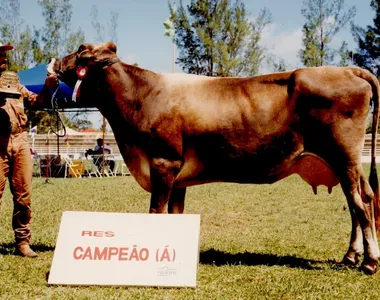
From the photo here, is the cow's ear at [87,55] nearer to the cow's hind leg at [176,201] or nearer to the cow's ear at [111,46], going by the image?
the cow's ear at [111,46]

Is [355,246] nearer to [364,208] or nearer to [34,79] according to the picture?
[364,208]

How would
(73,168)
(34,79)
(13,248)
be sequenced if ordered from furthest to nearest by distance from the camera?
(73,168) → (34,79) → (13,248)

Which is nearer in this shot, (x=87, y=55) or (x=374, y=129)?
(x=374, y=129)

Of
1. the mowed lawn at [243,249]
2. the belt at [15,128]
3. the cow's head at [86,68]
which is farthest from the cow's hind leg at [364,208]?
the belt at [15,128]

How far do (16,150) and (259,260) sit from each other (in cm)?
314

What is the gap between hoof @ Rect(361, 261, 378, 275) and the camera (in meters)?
4.80

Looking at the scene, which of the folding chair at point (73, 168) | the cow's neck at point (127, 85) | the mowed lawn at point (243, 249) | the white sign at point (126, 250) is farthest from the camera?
the folding chair at point (73, 168)

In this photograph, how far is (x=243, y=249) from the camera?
6.06 m

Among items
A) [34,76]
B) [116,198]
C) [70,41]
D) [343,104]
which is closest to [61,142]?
[70,41]

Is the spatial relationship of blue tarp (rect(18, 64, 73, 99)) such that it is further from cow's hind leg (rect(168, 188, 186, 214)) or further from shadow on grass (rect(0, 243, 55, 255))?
cow's hind leg (rect(168, 188, 186, 214))

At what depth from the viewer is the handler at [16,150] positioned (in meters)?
5.46

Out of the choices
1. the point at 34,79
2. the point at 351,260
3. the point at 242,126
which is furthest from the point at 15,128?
the point at 34,79

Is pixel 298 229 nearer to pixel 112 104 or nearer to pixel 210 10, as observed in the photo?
pixel 112 104

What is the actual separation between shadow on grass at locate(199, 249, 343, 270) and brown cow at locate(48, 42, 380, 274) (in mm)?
322
